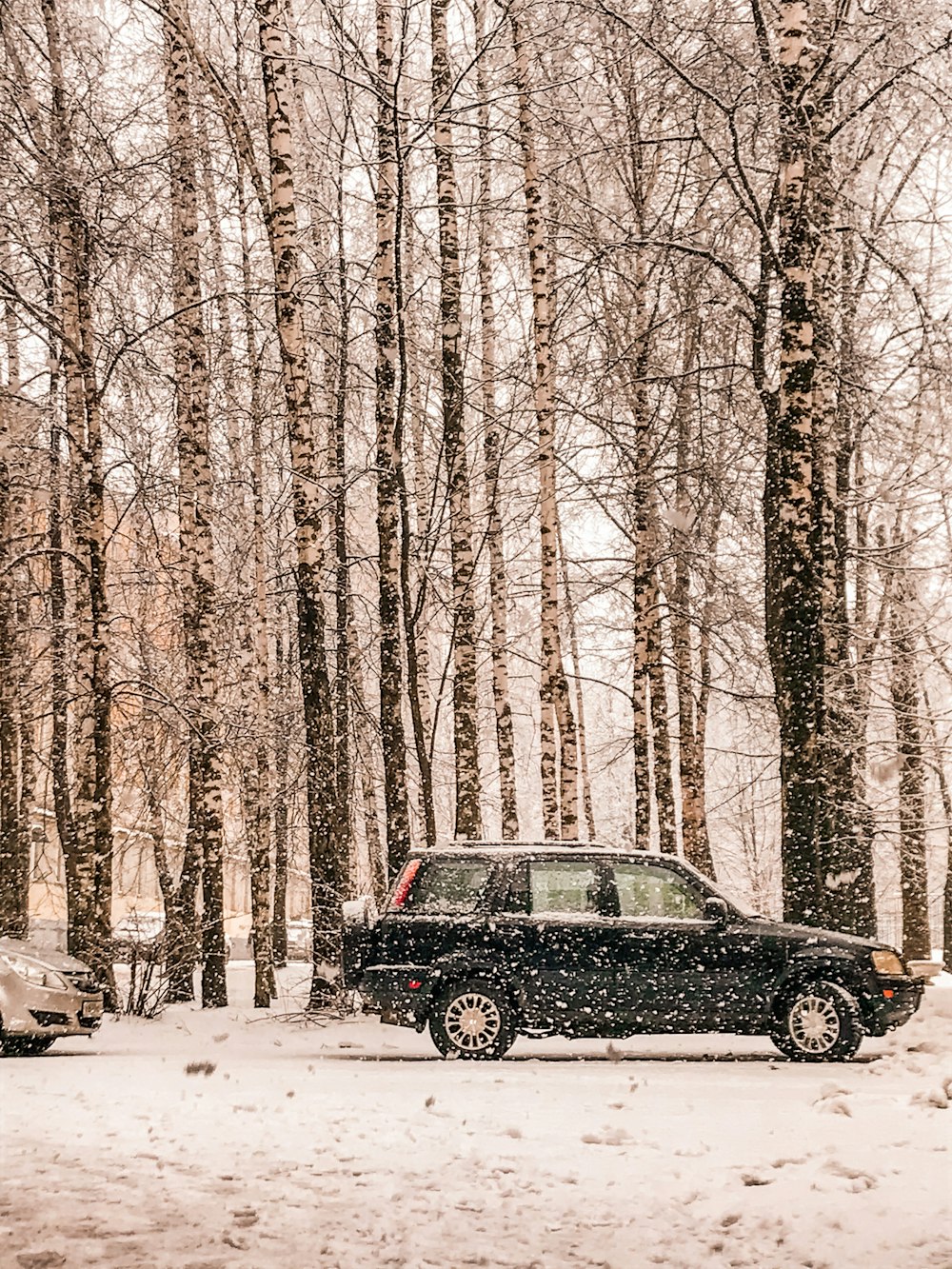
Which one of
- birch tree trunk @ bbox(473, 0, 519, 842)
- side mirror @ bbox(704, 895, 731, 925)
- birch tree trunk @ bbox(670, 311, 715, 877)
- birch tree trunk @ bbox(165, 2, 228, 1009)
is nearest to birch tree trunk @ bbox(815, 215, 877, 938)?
side mirror @ bbox(704, 895, 731, 925)

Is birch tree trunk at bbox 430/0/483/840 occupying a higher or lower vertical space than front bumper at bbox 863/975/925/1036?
higher

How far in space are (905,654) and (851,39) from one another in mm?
5706

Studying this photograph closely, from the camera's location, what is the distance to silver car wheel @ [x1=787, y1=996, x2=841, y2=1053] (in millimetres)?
11430

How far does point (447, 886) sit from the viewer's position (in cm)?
1182

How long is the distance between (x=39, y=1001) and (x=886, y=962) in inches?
290

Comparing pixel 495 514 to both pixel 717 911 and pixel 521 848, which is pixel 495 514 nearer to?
pixel 521 848

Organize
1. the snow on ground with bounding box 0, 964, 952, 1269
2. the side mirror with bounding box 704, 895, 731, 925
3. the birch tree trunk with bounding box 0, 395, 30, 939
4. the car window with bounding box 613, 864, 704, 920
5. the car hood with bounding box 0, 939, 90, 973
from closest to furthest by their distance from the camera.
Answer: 1. the snow on ground with bounding box 0, 964, 952, 1269
2. the side mirror with bounding box 704, 895, 731, 925
3. the car window with bounding box 613, 864, 704, 920
4. the car hood with bounding box 0, 939, 90, 973
5. the birch tree trunk with bounding box 0, 395, 30, 939

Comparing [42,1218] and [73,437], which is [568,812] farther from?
[42,1218]

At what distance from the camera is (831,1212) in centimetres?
612

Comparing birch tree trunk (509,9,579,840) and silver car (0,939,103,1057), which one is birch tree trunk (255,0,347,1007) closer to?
silver car (0,939,103,1057)

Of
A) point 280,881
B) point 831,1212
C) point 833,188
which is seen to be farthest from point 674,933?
point 280,881

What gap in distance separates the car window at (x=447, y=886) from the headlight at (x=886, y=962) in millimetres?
3318

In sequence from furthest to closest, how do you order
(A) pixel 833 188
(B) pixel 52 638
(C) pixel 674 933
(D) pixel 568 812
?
1. (B) pixel 52 638
2. (D) pixel 568 812
3. (A) pixel 833 188
4. (C) pixel 674 933

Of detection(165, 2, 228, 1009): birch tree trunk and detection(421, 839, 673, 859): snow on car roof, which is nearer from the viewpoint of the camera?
detection(421, 839, 673, 859): snow on car roof
